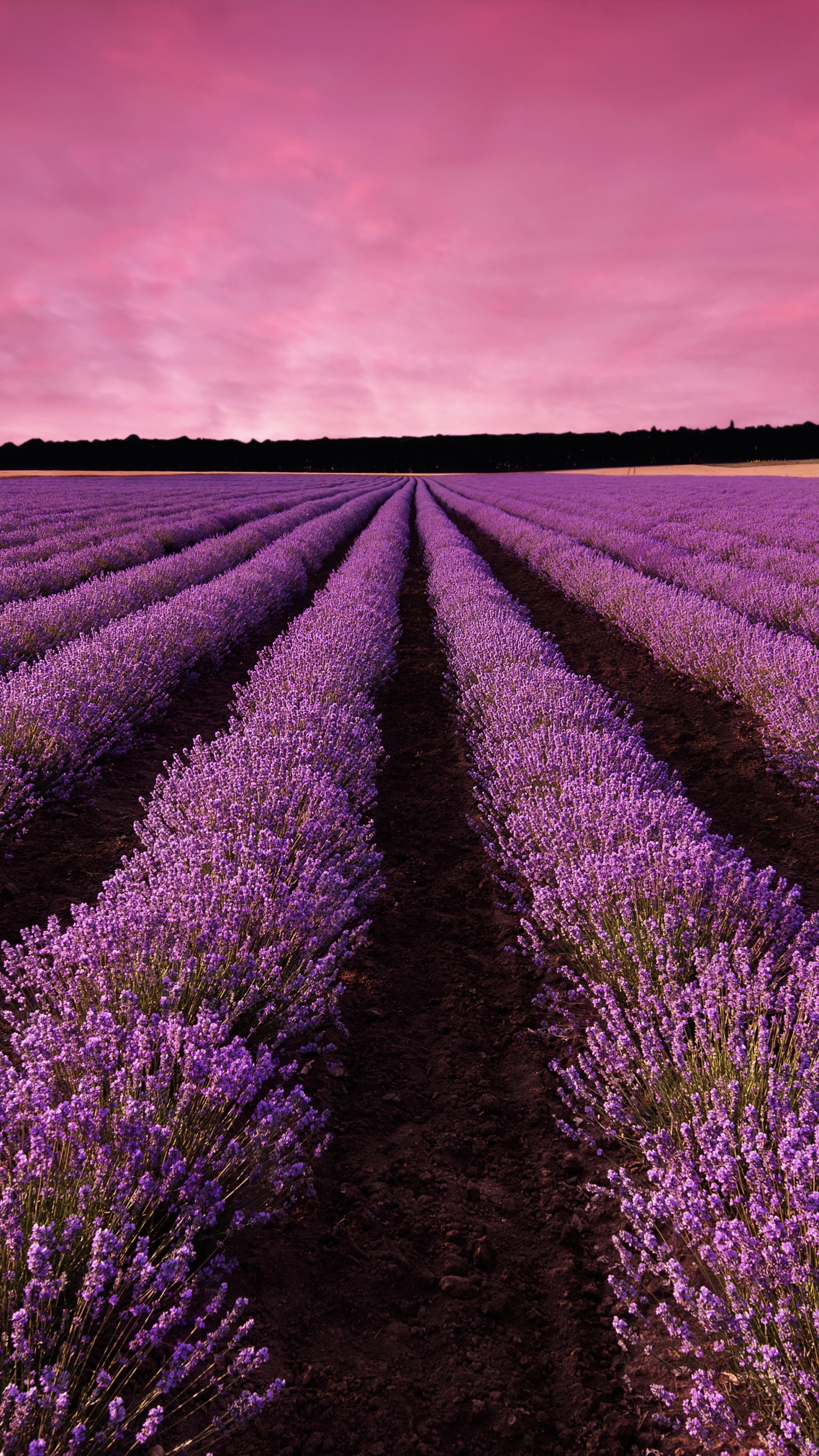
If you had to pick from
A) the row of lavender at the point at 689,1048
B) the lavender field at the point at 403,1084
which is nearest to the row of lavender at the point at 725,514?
the lavender field at the point at 403,1084

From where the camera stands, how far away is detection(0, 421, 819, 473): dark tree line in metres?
65.9

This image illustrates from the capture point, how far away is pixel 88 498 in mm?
19969

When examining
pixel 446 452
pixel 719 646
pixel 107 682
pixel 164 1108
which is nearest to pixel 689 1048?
pixel 164 1108

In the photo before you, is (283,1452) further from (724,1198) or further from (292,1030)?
(724,1198)

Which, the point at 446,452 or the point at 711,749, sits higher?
the point at 446,452

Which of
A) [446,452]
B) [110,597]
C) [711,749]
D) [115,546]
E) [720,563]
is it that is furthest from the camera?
[446,452]

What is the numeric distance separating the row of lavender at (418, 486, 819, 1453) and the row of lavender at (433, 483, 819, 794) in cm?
146

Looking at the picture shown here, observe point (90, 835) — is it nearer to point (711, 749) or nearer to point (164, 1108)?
point (164, 1108)

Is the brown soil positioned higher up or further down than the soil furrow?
further down

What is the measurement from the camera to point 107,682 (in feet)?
14.2

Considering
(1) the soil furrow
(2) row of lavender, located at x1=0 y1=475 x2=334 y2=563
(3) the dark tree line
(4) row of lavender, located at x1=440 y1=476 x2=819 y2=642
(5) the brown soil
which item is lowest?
(5) the brown soil

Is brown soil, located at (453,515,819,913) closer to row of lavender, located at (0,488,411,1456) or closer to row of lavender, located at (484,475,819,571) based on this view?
row of lavender, located at (0,488,411,1456)

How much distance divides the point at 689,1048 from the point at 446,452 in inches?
3208

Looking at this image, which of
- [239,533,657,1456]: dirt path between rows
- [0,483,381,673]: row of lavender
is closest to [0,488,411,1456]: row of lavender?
[239,533,657,1456]: dirt path between rows
